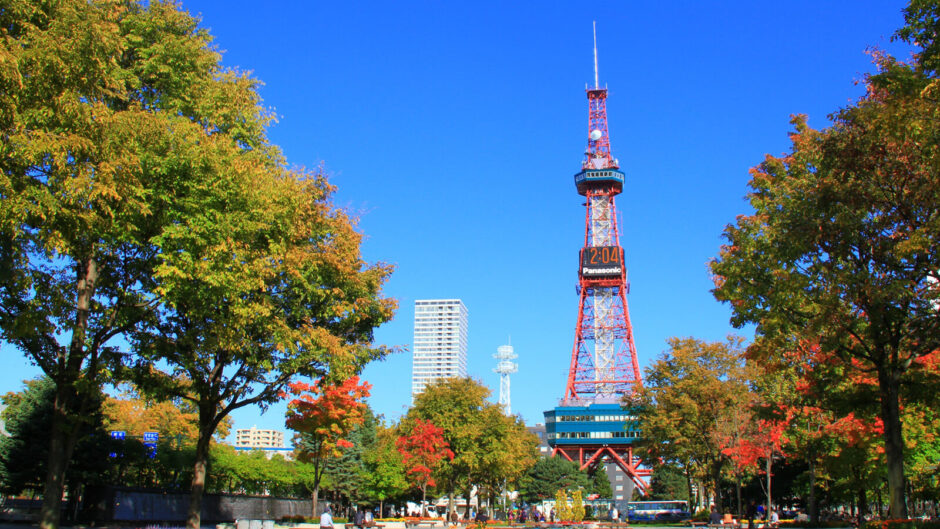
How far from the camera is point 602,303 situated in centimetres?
11056

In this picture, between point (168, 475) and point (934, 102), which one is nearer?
point (934, 102)

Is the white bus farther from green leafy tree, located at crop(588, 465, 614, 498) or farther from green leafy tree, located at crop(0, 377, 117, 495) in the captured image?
green leafy tree, located at crop(0, 377, 117, 495)

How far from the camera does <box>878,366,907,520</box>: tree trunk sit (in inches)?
682

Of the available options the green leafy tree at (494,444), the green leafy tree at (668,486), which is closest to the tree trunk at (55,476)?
the green leafy tree at (494,444)

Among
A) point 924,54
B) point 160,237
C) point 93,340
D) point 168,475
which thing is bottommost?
point 168,475

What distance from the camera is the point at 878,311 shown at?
17938 millimetres

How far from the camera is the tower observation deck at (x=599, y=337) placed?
104375 mm

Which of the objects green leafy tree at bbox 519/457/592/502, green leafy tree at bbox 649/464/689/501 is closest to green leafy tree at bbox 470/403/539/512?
green leafy tree at bbox 519/457/592/502

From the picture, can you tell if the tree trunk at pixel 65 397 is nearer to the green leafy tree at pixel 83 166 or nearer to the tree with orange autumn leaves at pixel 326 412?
the green leafy tree at pixel 83 166

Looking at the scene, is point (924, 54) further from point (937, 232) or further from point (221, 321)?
point (221, 321)

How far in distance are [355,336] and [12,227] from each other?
14.6m

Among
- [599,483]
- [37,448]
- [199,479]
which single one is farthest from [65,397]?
[599,483]

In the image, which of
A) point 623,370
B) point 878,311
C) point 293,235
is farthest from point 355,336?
point 623,370

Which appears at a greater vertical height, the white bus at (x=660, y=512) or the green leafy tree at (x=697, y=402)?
the green leafy tree at (x=697, y=402)
